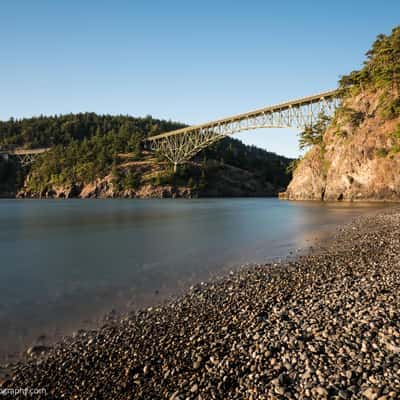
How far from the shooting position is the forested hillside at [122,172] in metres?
91.6

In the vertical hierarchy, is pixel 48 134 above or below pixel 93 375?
above

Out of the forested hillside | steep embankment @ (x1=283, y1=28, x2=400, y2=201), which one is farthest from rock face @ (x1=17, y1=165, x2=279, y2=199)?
steep embankment @ (x1=283, y1=28, x2=400, y2=201)

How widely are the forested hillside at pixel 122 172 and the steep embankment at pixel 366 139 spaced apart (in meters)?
47.8

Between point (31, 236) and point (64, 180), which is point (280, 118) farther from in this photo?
point (64, 180)

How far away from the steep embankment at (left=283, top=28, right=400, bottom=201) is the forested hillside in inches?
1883

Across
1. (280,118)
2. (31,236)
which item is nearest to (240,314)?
(31,236)

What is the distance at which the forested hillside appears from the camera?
9156cm

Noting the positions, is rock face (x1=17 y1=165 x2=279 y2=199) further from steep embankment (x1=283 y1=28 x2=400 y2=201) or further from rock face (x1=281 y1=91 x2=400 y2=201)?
steep embankment (x1=283 y1=28 x2=400 y2=201)

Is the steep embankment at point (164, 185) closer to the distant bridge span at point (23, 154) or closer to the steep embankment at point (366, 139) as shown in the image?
the distant bridge span at point (23, 154)

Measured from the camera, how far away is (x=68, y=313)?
6223 mm

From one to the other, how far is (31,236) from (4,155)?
429 feet

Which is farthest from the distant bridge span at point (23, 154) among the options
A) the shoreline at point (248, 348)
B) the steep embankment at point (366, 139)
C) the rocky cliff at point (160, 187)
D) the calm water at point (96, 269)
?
the shoreline at point (248, 348)

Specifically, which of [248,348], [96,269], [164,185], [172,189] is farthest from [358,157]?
[164,185]

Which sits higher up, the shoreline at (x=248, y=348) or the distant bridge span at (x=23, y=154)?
the distant bridge span at (x=23, y=154)
